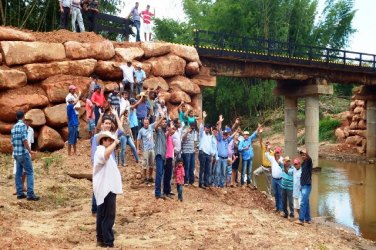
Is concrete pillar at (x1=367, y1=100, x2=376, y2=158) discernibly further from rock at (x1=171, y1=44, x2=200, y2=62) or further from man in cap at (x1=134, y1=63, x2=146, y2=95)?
man in cap at (x1=134, y1=63, x2=146, y2=95)

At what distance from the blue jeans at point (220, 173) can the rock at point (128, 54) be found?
5568mm

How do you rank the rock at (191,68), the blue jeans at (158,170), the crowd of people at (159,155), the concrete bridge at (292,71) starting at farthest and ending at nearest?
the concrete bridge at (292,71)
the rock at (191,68)
the blue jeans at (158,170)
the crowd of people at (159,155)

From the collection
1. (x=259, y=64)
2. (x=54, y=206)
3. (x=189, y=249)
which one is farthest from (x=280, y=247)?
(x=259, y=64)

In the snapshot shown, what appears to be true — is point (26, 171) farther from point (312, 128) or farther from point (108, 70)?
point (312, 128)

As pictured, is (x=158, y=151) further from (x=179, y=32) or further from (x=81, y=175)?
(x=179, y=32)

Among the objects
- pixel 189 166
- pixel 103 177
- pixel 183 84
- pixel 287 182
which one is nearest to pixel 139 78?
pixel 183 84

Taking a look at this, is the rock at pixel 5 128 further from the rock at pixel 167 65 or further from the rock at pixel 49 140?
the rock at pixel 167 65

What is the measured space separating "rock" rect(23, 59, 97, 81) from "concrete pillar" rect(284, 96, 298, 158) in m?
12.7

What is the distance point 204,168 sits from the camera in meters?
12.0

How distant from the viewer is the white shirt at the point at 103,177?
5.95m

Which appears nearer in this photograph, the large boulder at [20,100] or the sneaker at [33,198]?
the sneaker at [33,198]

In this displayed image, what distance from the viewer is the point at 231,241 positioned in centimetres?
721

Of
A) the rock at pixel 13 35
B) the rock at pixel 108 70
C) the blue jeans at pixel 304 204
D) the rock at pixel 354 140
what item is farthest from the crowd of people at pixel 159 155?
the rock at pixel 354 140

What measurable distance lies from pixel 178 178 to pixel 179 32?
1554 inches
